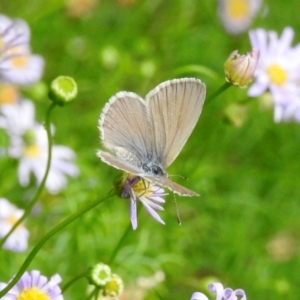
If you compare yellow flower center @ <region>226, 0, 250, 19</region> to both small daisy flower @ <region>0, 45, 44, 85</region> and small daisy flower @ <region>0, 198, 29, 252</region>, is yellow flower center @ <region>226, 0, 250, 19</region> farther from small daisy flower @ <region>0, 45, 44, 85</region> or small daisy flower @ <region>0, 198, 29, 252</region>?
small daisy flower @ <region>0, 198, 29, 252</region>

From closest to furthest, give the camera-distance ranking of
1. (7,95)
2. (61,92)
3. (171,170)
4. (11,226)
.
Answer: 1. (61,92)
2. (11,226)
3. (171,170)
4. (7,95)

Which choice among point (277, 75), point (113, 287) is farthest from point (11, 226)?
point (277, 75)

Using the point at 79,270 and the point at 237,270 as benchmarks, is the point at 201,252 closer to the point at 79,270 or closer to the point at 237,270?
the point at 237,270

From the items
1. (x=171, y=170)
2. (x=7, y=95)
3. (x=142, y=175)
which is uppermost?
(x=142, y=175)

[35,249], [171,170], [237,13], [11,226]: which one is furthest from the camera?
[237,13]

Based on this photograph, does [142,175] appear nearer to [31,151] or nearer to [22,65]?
[31,151]

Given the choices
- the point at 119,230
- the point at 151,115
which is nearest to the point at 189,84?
→ the point at 151,115
